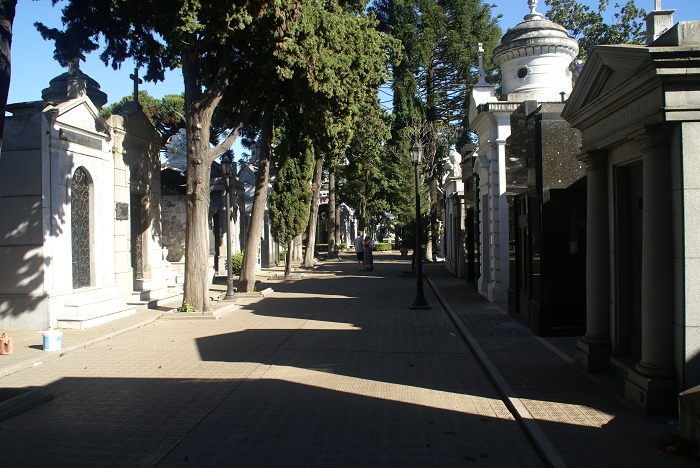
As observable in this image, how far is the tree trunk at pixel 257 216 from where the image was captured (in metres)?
20.0

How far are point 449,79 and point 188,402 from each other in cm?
3475

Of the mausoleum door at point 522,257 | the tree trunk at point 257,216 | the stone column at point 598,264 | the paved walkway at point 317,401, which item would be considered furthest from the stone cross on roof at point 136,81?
the stone column at point 598,264

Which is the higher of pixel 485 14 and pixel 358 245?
pixel 485 14

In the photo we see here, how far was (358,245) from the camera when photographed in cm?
3194

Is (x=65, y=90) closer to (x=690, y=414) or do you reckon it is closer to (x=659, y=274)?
(x=659, y=274)

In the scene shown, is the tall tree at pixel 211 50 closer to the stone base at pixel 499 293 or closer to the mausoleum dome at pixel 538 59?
the mausoleum dome at pixel 538 59

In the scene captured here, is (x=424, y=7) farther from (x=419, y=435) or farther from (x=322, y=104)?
Answer: (x=419, y=435)

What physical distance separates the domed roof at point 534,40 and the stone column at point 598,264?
908 cm

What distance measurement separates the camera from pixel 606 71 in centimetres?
708

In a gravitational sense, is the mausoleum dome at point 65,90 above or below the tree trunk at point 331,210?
above

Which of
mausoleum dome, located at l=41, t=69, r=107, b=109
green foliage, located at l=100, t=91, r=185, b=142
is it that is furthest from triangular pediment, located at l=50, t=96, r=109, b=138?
green foliage, located at l=100, t=91, r=185, b=142

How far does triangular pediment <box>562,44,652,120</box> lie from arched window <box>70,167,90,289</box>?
10238 mm

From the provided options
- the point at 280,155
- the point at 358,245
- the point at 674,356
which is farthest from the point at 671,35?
the point at 358,245

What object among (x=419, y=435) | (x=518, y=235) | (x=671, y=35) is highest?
(x=671, y=35)
